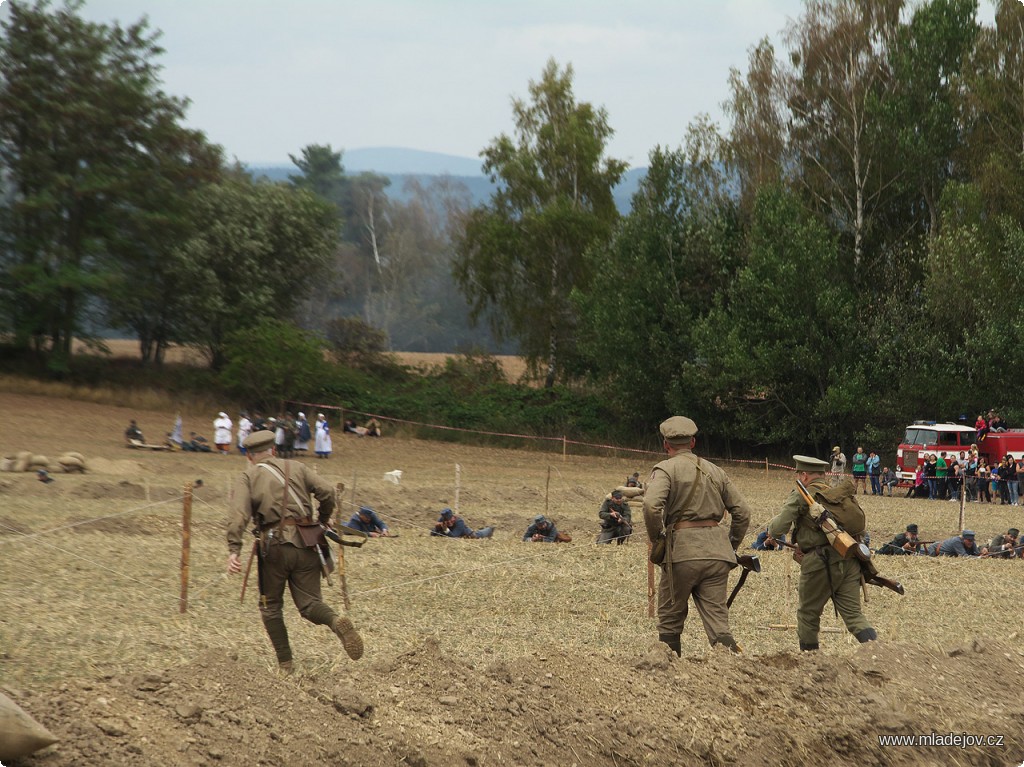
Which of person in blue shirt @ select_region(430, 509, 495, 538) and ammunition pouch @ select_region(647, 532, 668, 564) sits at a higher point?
ammunition pouch @ select_region(647, 532, 668, 564)

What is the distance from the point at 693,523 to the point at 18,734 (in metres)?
4.79

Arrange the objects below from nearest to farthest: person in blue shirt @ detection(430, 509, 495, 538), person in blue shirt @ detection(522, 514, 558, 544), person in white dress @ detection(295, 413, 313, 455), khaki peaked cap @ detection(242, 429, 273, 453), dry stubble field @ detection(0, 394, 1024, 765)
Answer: dry stubble field @ detection(0, 394, 1024, 765), khaki peaked cap @ detection(242, 429, 273, 453), person in blue shirt @ detection(522, 514, 558, 544), person in blue shirt @ detection(430, 509, 495, 538), person in white dress @ detection(295, 413, 313, 455)

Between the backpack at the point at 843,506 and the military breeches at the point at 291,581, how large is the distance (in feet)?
13.3

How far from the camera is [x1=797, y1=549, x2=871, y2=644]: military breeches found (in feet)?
Answer: 29.7

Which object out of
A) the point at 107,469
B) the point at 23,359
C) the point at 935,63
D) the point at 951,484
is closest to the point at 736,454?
the point at 951,484

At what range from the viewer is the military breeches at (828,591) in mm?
9062

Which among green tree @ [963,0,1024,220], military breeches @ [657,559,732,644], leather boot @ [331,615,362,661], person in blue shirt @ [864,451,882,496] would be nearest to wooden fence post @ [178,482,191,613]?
leather boot @ [331,615,362,661]

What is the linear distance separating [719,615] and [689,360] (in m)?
34.3

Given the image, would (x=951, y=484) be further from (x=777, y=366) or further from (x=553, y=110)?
(x=553, y=110)

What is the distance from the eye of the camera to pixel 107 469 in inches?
1075

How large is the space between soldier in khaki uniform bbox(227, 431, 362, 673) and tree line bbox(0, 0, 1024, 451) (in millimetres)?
30715

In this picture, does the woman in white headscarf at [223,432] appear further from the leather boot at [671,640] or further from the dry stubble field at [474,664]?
the leather boot at [671,640]

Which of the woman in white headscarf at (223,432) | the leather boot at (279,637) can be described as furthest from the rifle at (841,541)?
the woman in white headscarf at (223,432)

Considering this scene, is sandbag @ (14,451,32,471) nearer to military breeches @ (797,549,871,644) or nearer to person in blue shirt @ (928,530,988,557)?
person in blue shirt @ (928,530,988,557)
